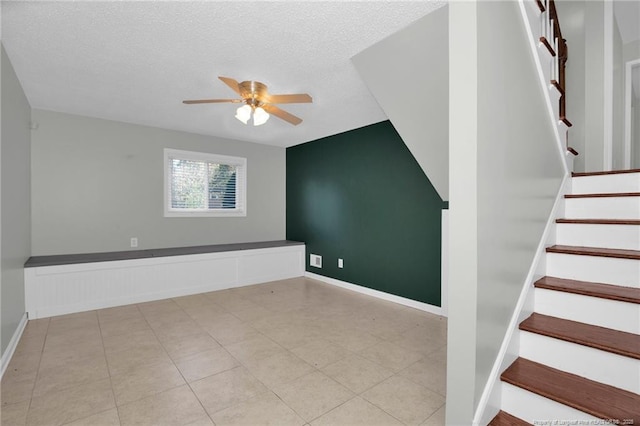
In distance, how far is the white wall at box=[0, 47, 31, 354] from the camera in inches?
89.7

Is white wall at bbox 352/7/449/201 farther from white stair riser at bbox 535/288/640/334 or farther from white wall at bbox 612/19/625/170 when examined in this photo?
white wall at bbox 612/19/625/170

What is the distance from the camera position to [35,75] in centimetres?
268

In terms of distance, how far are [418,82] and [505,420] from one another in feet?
7.28

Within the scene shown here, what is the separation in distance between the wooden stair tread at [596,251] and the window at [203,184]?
4.37m

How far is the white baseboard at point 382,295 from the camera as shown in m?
3.40

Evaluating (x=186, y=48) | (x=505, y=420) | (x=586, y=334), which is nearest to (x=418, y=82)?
(x=186, y=48)

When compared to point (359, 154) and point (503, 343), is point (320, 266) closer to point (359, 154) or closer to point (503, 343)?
point (359, 154)

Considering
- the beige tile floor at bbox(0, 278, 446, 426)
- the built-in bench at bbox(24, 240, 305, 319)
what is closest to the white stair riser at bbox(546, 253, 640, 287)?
the beige tile floor at bbox(0, 278, 446, 426)

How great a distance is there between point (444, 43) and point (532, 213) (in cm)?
125

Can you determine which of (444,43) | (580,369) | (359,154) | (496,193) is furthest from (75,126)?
(580,369)

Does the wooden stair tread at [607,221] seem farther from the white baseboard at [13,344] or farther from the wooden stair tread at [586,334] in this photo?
the white baseboard at [13,344]

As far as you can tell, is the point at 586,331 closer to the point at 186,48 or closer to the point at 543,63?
the point at 543,63

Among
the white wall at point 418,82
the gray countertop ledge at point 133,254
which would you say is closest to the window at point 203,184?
the gray countertop ledge at point 133,254

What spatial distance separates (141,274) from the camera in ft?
12.1
